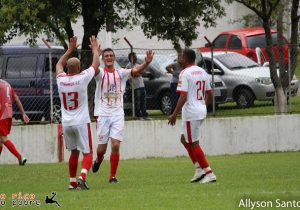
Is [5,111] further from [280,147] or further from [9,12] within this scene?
[280,147]

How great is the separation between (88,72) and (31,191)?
6.67 ft

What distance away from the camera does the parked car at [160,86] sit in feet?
88.9

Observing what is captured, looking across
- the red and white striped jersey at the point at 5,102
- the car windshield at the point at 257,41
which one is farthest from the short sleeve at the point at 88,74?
the car windshield at the point at 257,41

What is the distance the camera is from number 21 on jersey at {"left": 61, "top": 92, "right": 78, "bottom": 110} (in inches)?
621

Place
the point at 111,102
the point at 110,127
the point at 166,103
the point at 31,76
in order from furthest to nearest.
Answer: the point at 166,103
the point at 31,76
the point at 110,127
the point at 111,102

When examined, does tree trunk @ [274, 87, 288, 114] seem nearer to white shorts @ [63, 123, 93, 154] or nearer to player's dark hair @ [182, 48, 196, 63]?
player's dark hair @ [182, 48, 196, 63]

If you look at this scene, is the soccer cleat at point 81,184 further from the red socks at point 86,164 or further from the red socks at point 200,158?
the red socks at point 200,158

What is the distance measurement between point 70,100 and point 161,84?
40.7ft

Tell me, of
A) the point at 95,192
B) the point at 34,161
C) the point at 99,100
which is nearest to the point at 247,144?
the point at 34,161

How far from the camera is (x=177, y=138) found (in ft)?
81.1

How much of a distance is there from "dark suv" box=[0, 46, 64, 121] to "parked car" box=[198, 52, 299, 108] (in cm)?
401

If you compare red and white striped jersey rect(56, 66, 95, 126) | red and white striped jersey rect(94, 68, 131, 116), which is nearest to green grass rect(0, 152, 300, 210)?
red and white striped jersey rect(56, 66, 95, 126)

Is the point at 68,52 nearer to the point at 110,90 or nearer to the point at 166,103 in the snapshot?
the point at 110,90

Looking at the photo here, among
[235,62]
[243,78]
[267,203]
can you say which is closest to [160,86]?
[243,78]
